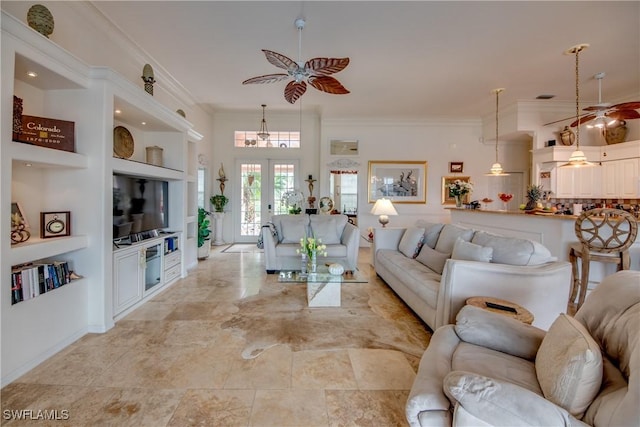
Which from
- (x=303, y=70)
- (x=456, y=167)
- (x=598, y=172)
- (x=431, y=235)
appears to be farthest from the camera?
(x=456, y=167)

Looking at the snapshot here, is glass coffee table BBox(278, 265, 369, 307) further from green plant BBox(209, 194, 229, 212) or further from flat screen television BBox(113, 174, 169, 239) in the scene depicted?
green plant BBox(209, 194, 229, 212)

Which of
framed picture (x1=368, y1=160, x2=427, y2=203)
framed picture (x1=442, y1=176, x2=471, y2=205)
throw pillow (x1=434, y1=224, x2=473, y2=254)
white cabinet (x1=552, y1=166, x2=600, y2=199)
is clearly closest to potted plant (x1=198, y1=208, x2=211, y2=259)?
framed picture (x1=368, y1=160, x2=427, y2=203)

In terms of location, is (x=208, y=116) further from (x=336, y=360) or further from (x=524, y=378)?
(x=524, y=378)

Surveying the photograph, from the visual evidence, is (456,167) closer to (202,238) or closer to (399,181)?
(399,181)

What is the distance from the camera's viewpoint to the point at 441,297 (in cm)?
237

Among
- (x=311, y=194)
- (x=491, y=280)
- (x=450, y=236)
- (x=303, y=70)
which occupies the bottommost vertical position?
(x=491, y=280)

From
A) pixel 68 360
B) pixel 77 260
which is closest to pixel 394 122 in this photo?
pixel 77 260

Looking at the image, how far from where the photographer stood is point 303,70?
283 centimetres

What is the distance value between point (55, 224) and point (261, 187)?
4.99 meters

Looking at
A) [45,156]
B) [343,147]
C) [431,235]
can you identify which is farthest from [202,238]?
[431,235]

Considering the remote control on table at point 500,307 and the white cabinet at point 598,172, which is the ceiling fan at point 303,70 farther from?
the white cabinet at point 598,172

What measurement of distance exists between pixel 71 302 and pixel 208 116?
5411mm

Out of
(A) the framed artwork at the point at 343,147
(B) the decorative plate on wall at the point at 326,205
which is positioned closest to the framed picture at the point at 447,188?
(A) the framed artwork at the point at 343,147

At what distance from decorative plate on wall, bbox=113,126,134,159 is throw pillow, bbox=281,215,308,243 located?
7.85 feet
